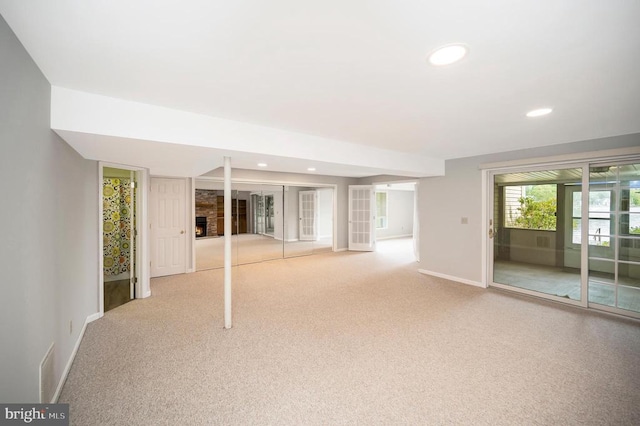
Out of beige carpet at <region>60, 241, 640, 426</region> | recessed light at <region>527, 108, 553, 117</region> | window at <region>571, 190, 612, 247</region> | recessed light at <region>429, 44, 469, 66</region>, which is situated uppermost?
recessed light at <region>527, 108, 553, 117</region>

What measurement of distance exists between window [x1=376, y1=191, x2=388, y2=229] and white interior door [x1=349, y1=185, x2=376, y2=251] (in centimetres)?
269

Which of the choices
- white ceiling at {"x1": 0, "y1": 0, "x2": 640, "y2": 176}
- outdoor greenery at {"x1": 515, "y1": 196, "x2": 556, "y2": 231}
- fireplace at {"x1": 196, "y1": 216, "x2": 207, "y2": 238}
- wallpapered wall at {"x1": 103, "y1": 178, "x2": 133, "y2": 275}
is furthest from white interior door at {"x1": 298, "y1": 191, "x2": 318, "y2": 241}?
white ceiling at {"x1": 0, "y1": 0, "x2": 640, "y2": 176}

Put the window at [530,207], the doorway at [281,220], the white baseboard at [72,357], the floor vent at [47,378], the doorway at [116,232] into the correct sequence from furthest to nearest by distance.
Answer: the doorway at [281,220] → the doorway at [116,232] → the window at [530,207] → the white baseboard at [72,357] → the floor vent at [47,378]

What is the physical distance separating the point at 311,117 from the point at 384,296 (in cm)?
290

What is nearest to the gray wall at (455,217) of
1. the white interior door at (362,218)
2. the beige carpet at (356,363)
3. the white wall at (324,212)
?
the beige carpet at (356,363)

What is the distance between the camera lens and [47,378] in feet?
5.72

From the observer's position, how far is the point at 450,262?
4918 mm

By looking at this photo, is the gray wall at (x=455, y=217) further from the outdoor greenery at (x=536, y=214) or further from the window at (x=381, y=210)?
the window at (x=381, y=210)

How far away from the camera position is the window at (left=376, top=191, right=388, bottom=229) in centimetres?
1041

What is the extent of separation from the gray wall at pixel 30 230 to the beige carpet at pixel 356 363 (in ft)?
1.80

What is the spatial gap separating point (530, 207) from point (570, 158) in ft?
4.29

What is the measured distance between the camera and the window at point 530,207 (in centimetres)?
439

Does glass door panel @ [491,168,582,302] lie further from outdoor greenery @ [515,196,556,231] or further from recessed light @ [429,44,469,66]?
recessed light @ [429,44,469,66]

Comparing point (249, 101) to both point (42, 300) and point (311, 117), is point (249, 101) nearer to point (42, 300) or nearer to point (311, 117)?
point (311, 117)
